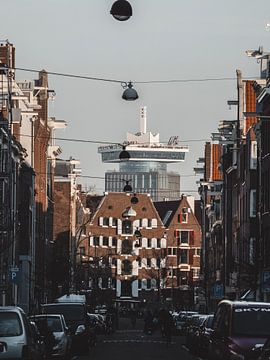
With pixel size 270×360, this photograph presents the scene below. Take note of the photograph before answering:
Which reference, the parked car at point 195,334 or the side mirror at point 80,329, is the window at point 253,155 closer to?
the parked car at point 195,334

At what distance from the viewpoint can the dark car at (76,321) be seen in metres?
53.7

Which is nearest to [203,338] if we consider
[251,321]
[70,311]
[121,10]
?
[70,311]

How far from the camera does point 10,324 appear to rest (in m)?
31.6

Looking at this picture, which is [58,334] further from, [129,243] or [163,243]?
[129,243]

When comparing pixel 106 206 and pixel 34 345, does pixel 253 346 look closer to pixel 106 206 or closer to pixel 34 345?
pixel 34 345

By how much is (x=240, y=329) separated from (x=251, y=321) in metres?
0.42

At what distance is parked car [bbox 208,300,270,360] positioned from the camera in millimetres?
31391

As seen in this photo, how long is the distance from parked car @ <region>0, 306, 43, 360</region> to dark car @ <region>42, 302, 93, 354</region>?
67.9 feet

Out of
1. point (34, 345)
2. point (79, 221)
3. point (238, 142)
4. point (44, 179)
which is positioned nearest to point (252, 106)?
point (238, 142)

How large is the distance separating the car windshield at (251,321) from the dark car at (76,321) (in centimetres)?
2047

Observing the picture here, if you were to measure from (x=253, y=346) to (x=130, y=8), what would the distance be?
802 centimetres

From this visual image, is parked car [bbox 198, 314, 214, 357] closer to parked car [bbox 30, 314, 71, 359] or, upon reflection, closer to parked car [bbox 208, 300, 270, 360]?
parked car [bbox 30, 314, 71, 359]

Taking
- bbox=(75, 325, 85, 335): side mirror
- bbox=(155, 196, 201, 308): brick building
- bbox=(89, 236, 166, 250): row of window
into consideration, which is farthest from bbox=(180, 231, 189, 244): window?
bbox=(75, 325, 85, 335): side mirror

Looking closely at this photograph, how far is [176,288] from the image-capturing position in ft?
617
